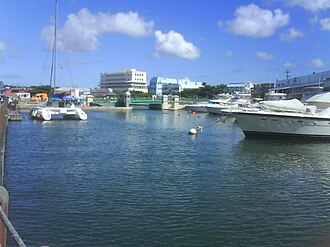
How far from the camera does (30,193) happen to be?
1827 centimetres

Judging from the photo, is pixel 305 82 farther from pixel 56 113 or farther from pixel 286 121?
pixel 286 121

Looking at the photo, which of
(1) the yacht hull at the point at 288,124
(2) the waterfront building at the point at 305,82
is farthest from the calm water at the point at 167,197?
(2) the waterfront building at the point at 305,82

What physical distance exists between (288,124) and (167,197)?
25.9m

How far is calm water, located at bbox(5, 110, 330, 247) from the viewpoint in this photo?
13.5 metres

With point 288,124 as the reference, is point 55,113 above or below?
below

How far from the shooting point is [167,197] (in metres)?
18.1

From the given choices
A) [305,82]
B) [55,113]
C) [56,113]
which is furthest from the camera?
[305,82]

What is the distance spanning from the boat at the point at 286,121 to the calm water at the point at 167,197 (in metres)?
7.68

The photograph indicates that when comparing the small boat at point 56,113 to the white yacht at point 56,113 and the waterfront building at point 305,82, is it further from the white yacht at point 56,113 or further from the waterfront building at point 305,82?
the waterfront building at point 305,82

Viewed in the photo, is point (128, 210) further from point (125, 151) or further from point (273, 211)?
point (125, 151)

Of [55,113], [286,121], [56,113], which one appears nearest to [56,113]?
[56,113]

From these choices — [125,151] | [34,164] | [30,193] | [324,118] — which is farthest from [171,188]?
[324,118]

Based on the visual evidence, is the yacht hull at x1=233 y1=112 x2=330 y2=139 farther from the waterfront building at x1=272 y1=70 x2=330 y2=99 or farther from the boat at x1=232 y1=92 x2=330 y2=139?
the waterfront building at x1=272 y1=70 x2=330 y2=99

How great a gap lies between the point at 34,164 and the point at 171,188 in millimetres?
10386
